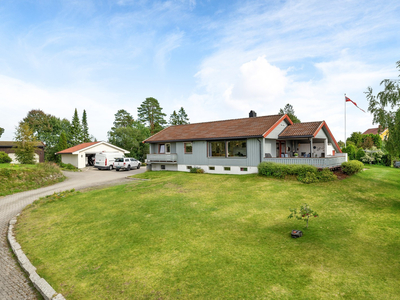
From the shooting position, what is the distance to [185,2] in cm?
1616

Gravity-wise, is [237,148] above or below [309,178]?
above

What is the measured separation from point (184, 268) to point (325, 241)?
4.75 m

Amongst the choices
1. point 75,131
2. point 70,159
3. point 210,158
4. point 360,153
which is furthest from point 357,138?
point 75,131

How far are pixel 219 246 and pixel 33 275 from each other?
17.7 feet

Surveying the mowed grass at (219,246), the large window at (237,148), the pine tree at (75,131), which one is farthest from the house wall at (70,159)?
the large window at (237,148)

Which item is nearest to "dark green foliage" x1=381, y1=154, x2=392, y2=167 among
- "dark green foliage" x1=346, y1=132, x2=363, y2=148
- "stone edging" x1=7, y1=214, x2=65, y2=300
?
"dark green foliage" x1=346, y1=132, x2=363, y2=148

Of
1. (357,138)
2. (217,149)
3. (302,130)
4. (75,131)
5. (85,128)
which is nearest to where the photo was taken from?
(302,130)

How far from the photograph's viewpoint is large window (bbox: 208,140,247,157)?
2050 cm

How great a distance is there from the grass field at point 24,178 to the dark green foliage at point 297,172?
21.2 metres

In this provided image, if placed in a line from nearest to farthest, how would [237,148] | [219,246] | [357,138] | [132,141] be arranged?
[219,246], [237,148], [357,138], [132,141]

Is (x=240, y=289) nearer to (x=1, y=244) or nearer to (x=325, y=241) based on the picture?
(x=325, y=241)

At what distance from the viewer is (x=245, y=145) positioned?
2025cm

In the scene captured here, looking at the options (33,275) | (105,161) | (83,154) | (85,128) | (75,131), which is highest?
(85,128)

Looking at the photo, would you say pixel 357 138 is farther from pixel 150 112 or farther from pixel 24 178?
pixel 24 178
